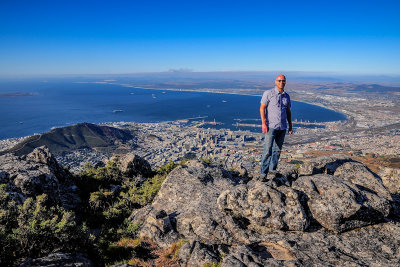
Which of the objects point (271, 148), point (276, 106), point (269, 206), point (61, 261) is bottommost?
point (61, 261)

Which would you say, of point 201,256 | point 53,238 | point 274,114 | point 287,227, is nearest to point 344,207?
point 287,227

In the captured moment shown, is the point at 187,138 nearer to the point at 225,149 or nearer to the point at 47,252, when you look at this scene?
the point at 225,149

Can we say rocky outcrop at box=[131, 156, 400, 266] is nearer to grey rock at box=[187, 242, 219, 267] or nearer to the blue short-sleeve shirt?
grey rock at box=[187, 242, 219, 267]

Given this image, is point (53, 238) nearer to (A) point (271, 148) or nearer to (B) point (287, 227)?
(B) point (287, 227)

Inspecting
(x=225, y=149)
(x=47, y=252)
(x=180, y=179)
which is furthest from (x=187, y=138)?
(x=47, y=252)

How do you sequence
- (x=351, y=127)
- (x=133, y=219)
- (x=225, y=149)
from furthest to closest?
1. (x=351, y=127)
2. (x=225, y=149)
3. (x=133, y=219)

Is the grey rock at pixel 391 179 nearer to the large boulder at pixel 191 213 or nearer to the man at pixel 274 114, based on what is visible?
the man at pixel 274 114
